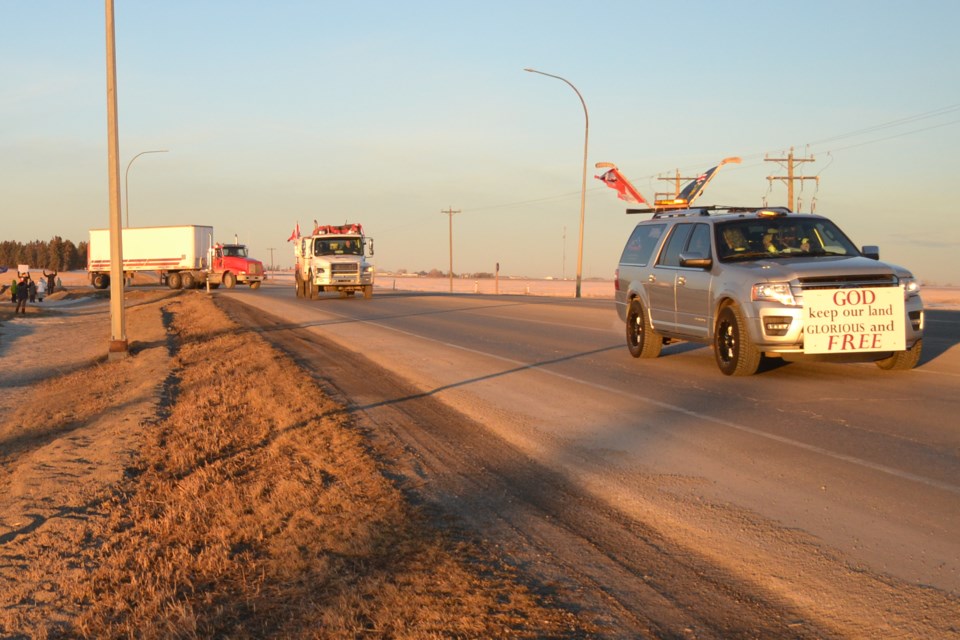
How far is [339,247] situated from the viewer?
134 feet

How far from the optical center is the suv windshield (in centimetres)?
1227

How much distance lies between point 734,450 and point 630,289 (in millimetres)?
7582

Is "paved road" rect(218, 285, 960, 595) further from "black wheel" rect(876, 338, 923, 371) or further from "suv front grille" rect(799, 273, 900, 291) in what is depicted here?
"suv front grille" rect(799, 273, 900, 291)

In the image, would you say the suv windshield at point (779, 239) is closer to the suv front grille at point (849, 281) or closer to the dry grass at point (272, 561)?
the suv front grille at point (849, 281)

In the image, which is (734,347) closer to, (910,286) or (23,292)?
(910,286)

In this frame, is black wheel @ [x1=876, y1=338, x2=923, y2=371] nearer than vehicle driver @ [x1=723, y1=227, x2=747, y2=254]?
Yes

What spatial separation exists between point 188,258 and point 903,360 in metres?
59.2

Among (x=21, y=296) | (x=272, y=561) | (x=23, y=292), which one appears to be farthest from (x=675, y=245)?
(x=23, y=292)

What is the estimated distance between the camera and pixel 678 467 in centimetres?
720

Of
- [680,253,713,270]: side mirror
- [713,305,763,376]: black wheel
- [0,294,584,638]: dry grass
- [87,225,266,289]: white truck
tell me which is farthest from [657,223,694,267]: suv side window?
[87,225,266,289]: white truck

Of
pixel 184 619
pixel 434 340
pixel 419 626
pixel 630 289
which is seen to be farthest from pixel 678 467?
pixel 434 340

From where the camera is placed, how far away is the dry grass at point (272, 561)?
4.12 meters

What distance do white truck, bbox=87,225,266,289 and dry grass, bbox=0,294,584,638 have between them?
184 ft

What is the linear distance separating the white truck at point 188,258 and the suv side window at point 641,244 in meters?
50.0
